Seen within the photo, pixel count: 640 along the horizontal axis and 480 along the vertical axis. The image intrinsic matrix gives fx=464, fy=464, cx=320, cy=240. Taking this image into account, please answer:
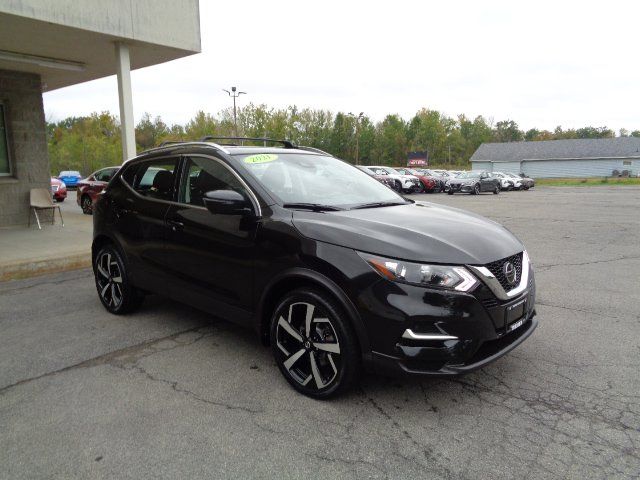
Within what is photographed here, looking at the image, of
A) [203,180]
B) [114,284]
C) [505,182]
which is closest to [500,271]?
[203,180]

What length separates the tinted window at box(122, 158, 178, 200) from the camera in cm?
436

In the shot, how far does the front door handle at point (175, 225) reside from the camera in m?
4.08

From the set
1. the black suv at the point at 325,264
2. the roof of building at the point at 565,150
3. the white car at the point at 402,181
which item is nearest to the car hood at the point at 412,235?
the black suv at the point at 325,264

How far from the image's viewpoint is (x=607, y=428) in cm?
282

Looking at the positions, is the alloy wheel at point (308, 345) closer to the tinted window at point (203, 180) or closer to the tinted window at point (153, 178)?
the tinted window at point (203, 180)

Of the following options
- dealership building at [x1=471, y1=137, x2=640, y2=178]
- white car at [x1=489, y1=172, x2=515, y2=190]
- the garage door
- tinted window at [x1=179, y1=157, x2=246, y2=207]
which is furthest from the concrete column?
dealership building at [x1=471, y1=137, x2=640, y2=178]

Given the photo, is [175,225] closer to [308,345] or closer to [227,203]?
[227,203]

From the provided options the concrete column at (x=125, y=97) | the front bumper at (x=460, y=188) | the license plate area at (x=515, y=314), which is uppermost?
the concrete column at (x=125, y=97)

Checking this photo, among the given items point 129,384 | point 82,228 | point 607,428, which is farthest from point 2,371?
point 82,228

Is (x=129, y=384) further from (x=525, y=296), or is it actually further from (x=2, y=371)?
(x=525, y=296)

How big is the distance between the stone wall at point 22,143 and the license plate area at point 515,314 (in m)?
11.7

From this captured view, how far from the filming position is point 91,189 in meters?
15.5

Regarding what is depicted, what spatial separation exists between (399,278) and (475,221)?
1192mm

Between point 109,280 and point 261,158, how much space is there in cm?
242
